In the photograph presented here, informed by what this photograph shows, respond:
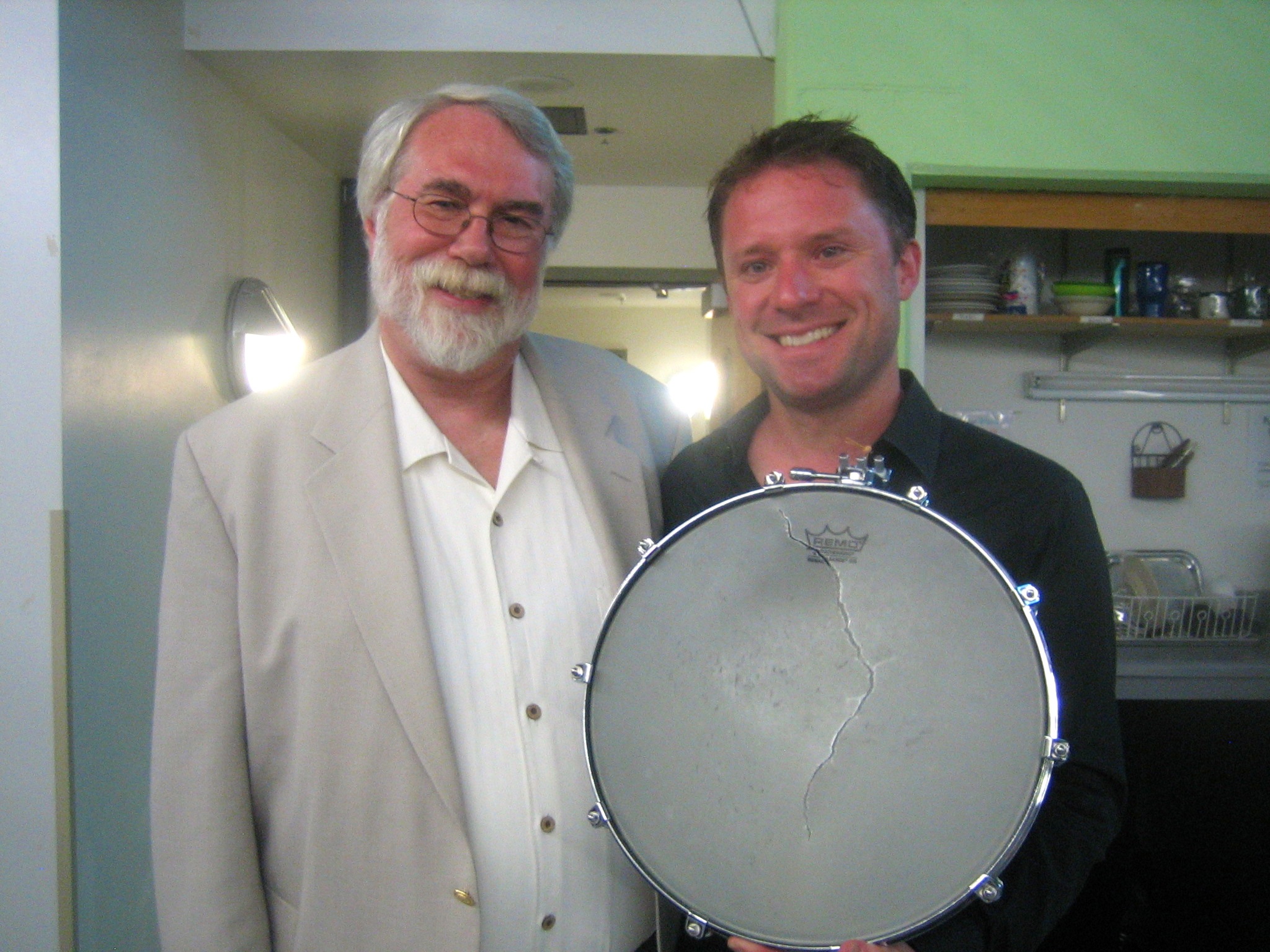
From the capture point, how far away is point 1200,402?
10.2ft

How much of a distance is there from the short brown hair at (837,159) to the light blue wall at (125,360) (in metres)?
1.65

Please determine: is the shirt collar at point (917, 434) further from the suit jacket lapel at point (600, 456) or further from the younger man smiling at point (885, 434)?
the suit jacket lapel at point (600, 456)

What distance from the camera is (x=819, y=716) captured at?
0.91 metres

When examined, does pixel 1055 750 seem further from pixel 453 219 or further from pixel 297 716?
pixel 453 219

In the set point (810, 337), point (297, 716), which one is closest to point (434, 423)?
point (297, 716)

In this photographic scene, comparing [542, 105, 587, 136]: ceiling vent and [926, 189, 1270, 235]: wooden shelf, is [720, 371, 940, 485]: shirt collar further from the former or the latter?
[542, 105, 587, 136]: ceiling vent

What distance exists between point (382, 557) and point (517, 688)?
232 millimetres

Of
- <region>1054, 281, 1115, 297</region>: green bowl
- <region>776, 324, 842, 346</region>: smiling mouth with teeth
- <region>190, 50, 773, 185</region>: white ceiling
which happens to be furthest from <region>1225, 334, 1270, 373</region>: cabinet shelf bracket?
<region>776, 324, 842, 346</region>: smiling mouth with teeth

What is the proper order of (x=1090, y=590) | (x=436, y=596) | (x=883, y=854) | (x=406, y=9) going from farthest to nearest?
1. (x=406, y=9)
2. (x=436, y=596)
3. (x=1090, y=590)
4. (x=883, y=854)

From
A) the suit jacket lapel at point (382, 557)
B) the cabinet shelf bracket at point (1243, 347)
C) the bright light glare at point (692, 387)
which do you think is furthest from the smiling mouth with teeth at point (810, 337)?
the bright light glare at point (692, 387)

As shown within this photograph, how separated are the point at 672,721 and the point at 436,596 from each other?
38cm

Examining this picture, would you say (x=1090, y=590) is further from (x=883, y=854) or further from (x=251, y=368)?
(x=251, y=368)

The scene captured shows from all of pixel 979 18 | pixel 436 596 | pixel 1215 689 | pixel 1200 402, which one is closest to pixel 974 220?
pixel 979 18

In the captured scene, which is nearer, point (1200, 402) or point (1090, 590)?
point (1090, 590)
